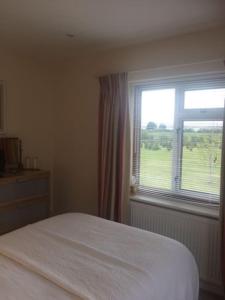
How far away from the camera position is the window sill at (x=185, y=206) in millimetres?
2354

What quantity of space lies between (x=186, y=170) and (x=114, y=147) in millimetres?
814

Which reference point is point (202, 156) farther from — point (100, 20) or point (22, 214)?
point (22, 214)

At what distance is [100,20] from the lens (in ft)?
7.05

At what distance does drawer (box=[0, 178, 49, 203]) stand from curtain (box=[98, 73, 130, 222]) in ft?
2.39

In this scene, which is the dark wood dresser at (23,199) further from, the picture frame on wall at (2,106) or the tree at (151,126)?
the tree at (151,126)

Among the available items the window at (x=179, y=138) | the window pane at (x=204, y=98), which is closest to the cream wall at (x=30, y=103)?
the window at (x=179, y=138)

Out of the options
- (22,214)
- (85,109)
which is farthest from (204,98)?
(22,214)

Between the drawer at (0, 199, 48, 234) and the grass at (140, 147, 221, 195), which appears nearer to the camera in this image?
the grass at (140, 147, 221, 195)

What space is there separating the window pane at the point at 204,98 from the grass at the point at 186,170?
444mm

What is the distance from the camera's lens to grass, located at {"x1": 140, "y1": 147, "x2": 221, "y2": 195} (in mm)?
2480

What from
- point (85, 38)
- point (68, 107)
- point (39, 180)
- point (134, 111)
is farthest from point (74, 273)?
point (68, 107)

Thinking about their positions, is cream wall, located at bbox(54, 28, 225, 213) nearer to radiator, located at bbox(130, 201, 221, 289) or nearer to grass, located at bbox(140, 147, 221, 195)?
grass, located at bbox(140, 147, 221, 195)

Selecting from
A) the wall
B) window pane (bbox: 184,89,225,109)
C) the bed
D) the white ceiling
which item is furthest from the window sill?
the white ceiling

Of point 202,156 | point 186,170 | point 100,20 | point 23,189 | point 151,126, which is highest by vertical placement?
point 100,20
